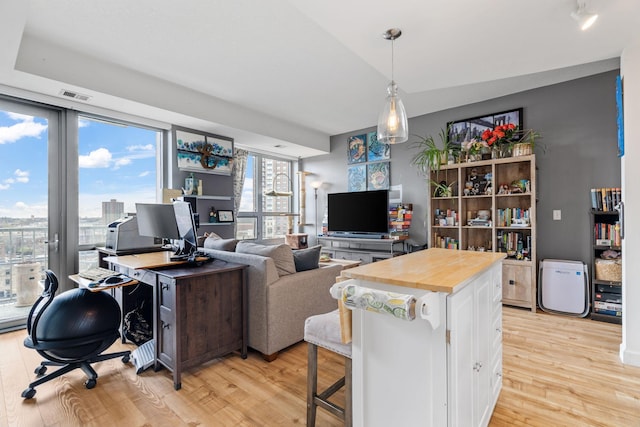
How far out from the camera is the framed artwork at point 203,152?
4.22 metres

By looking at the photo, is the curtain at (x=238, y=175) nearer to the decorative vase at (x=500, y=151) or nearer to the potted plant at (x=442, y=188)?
the potted plant at (x=442, y=188)

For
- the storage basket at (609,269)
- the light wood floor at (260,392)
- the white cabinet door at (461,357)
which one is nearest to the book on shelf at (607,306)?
the storage basket at (609,269)

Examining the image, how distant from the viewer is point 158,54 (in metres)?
2.88

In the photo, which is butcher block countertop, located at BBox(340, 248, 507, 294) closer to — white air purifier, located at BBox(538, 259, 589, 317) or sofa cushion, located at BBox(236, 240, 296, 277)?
sofa cushion, located at BBox(236, 240, 296, 277)

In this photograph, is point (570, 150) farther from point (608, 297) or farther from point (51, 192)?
point (51, 192)

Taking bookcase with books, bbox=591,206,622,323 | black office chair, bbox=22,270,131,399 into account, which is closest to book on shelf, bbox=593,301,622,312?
bookcase with books, bbox=591,206,622,323

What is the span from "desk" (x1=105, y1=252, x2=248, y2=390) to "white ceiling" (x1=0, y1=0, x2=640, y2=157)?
74.0 inches

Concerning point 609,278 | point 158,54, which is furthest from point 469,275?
point 158,54

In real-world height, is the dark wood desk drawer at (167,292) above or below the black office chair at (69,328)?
above

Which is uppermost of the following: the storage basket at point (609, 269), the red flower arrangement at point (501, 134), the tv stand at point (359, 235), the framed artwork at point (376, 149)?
the framed artwork at point (376, 149)

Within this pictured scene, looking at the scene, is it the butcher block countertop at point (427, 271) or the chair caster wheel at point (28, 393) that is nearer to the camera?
the butcher block countertop at point (427, 271)

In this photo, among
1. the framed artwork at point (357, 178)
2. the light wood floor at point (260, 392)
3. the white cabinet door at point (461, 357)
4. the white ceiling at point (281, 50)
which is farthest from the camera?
the framed artwork at point (357, 178)

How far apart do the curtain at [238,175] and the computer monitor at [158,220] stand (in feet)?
6.86

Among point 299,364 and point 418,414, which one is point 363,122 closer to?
point 299,364
